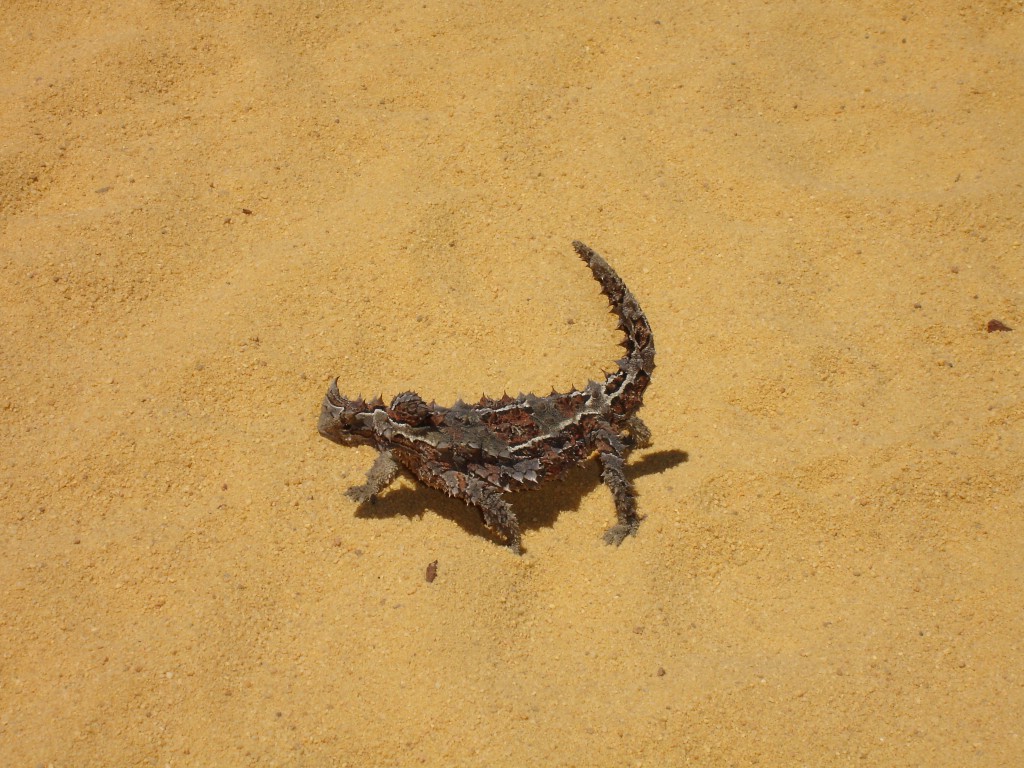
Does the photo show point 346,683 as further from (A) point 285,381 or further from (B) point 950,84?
(B) point 950,84

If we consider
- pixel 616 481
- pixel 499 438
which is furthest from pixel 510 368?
pixel 616 481

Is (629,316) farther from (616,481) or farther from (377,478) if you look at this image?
(377,478)

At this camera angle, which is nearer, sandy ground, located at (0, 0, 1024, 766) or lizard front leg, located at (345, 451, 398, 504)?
sandy ground, located at (0, 0, 1024, 766)

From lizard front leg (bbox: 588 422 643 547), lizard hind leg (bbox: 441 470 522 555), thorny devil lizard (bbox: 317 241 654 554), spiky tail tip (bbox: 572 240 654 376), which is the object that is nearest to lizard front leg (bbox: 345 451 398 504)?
thorny devil lizard (bbox: 317 241 654 554)

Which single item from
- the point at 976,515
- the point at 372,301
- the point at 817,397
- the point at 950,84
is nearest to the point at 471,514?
the point at 372,301

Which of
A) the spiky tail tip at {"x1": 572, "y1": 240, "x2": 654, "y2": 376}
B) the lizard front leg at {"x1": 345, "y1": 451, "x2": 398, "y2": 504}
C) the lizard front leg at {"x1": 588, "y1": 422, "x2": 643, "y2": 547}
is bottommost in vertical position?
the lizard front leg at {"x1": 588, "y1": 422, "x2": 643, "y2": 547}

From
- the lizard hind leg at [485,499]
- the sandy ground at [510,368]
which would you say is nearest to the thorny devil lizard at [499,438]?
the lizard hind leg at [485,499]

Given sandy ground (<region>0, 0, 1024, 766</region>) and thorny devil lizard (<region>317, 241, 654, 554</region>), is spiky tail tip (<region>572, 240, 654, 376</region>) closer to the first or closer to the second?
thorny devil lizard (<region>317, 241, 654, 554</region>)
